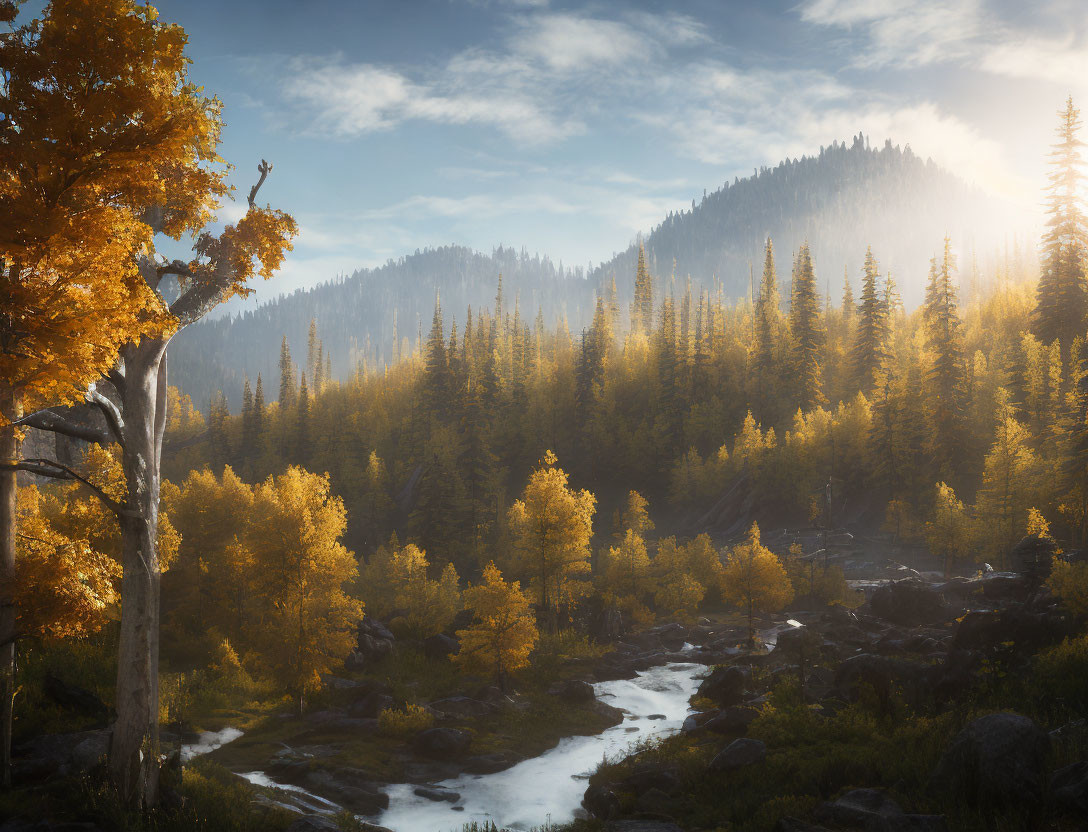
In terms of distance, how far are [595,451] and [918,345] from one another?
149 feet

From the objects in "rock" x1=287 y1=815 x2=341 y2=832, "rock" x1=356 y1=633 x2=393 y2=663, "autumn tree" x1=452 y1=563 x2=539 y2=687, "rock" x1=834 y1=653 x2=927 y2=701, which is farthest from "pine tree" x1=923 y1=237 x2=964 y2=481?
"rock" x1=287 y1=815 x2=341 y2=832

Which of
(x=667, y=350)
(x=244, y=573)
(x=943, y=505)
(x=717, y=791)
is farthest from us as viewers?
(x=667, y=350)

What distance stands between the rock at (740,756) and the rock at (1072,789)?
8.73 metres

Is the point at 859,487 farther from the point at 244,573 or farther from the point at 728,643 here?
the point at 244,573

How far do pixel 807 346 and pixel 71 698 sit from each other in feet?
278

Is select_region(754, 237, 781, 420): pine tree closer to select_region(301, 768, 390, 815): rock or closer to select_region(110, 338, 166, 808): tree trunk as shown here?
select_region(301, 768, 390, 815): rock

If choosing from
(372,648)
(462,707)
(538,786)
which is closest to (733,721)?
(538,786)

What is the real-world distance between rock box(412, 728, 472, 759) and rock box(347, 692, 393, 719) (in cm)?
410

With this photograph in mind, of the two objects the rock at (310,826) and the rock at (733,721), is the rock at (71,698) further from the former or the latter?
the rock at (733,721)

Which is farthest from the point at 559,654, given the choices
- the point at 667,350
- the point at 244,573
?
the point at 667,350

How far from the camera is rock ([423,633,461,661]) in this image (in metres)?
40.7

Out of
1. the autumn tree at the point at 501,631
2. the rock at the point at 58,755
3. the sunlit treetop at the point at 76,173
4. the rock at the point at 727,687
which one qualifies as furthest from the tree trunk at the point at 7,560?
the rock at the point at 727,687

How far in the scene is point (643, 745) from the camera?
26.8 meters

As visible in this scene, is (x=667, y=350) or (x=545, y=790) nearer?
(x=545, y=790)
